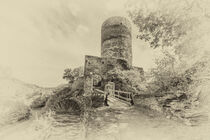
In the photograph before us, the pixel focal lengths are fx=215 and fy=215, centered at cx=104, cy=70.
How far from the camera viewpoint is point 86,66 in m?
12.2

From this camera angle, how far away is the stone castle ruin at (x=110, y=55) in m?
12.0

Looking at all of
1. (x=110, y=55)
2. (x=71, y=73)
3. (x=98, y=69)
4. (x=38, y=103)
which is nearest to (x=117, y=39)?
(x=110, y=55)

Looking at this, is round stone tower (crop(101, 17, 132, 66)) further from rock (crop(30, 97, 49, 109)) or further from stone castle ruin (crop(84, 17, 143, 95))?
rock (crop(30, 97, 49, 109))

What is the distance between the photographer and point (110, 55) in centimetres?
1381

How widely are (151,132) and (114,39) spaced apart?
838 cm

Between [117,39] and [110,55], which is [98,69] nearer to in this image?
[110,55]

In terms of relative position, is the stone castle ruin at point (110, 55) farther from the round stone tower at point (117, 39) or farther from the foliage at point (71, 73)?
the foliage at point (71, 73)

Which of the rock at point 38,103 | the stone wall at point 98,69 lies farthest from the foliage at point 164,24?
the rock at point 38,103

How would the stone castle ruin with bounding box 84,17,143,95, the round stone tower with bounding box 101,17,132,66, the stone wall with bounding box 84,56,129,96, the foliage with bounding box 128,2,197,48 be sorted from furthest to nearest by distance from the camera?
the round stone tower with bounding box 101,17,132,66 < the stone castle ruin with bounding box 84,17,143,95 < the stone wall with bounding box 84,56,129,96 < the foliage with bounding box 128,2,197,48

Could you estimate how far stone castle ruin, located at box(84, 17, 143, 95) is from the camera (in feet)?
39.4

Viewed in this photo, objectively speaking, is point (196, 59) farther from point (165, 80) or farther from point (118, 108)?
point (118, 108)

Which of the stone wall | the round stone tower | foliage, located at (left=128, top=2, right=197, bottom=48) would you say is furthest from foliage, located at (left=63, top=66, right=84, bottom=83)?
foliage, located at (left=128, top=2, right=197, bottom=48)

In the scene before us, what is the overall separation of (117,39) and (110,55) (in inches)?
47.7

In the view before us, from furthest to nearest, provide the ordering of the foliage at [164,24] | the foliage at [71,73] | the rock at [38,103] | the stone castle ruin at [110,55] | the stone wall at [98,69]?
the foliage at [71,73] < the stone castle ruin at [110,55] < the rock at [38,103] < the stone wall at [98,69] < the foliage at [164,24]
